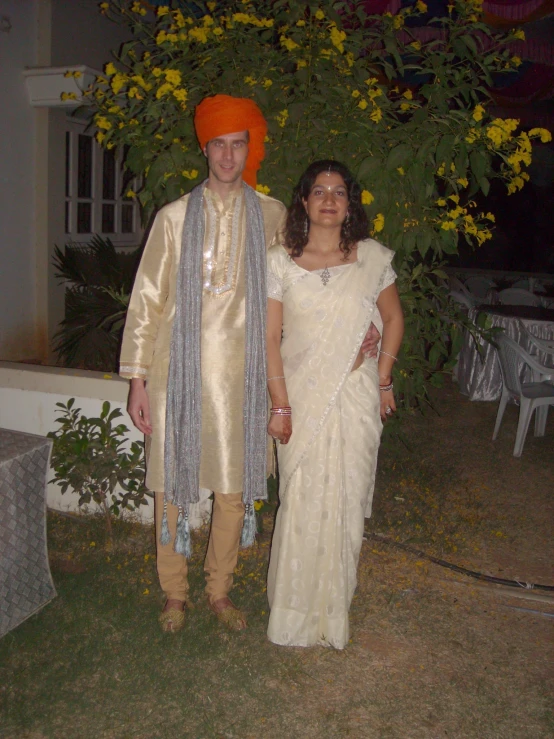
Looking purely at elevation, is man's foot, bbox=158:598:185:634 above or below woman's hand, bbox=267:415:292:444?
below

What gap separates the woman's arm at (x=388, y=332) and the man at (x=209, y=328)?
0.45 metres

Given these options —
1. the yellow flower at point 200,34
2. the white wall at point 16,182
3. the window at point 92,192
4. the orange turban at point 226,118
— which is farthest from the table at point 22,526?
the window at point 92,192

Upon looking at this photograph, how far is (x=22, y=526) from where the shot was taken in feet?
8.27

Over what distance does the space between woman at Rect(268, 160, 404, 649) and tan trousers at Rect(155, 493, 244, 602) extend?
221mm

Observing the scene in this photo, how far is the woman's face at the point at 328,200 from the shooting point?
7.62 feet

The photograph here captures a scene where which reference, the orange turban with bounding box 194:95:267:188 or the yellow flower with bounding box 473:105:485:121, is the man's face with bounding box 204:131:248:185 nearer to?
the orange turban with bounding box 194:95:267:188

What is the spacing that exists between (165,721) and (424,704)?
87 cm

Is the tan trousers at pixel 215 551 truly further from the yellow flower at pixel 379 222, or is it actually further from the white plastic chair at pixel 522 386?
the white plastic chair at pixel 522 386

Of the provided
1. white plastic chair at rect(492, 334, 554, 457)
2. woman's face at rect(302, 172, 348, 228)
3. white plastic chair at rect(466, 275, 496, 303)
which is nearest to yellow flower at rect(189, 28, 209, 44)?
woman's face at rect(302, 172, 348, 228)

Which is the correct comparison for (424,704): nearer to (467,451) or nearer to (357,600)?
(357,600)

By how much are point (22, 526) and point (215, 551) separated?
739mm

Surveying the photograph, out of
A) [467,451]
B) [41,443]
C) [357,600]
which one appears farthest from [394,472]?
[41,443]

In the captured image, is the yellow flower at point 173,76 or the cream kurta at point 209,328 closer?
the cream kurta at point 209,328

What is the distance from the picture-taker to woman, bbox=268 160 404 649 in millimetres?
2365
